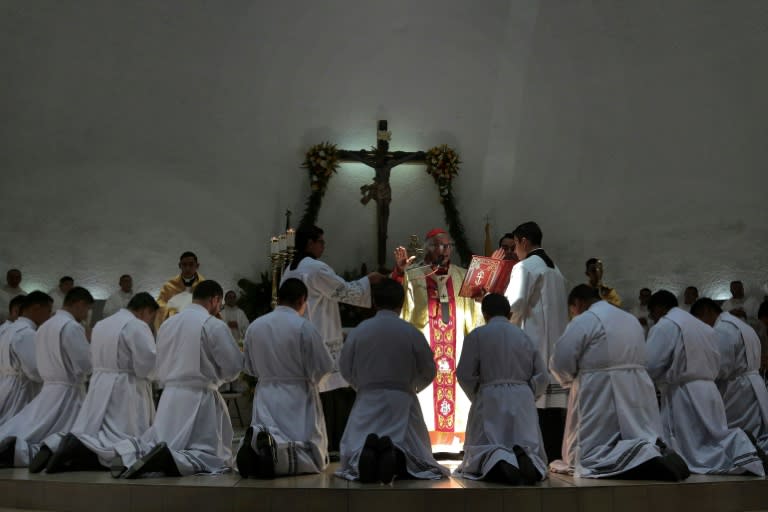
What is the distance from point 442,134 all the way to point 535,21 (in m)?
2.32

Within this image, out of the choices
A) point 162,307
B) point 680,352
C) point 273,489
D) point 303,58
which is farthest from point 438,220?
point 273,489

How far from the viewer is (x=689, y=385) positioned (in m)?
7.45

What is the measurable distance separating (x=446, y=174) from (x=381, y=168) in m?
1.00

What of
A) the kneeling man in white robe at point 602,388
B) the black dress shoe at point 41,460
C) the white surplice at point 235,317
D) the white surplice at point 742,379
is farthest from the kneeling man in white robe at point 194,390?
the white surplice at point 235,317

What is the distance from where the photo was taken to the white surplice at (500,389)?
6.61m

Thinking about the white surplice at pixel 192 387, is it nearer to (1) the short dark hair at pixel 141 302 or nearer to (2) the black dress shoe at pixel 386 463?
(1) the short dark hair at pixel 141 302

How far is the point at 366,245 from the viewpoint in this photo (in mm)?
13133

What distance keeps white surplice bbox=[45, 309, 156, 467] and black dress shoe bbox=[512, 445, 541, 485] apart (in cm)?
346

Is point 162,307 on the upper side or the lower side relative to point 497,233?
lower

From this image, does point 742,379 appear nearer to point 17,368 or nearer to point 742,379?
point 742,379

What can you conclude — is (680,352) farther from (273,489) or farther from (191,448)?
(191,448)

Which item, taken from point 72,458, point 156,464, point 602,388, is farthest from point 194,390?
point 602,388

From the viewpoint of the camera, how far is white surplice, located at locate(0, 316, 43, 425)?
8492mm

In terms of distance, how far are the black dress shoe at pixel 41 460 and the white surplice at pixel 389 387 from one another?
247 cm
